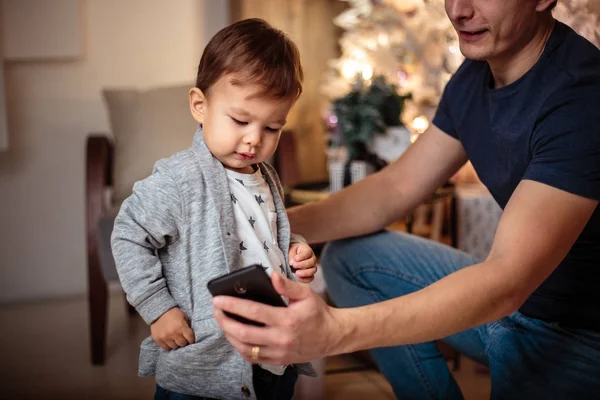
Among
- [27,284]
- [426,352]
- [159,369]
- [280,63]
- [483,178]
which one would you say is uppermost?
[280,63]

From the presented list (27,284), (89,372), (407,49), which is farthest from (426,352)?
(27,284)

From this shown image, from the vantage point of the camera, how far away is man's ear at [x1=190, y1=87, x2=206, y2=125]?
111 cm

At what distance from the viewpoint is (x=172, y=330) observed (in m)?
1.05

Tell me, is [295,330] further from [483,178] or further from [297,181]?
[297,181]

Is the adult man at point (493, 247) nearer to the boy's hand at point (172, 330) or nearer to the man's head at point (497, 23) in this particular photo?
the man's head at point (497, 23)

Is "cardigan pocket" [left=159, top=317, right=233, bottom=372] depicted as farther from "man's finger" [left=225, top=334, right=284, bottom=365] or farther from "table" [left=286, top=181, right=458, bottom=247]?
"table" [left=286, top=181, right=458, bottom=247]

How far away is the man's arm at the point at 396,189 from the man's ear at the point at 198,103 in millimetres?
488

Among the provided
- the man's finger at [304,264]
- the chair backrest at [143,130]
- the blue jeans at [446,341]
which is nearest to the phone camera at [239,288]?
the man's finger at [304,264]

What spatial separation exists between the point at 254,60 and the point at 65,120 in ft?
7.49

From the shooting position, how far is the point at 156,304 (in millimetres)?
1043

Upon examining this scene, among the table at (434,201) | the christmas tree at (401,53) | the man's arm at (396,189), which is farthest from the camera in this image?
the christmas tree at (401,53)

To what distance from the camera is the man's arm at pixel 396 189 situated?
157cm

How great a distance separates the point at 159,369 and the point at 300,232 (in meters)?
0.47

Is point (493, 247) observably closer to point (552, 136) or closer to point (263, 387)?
point (552, 136)
